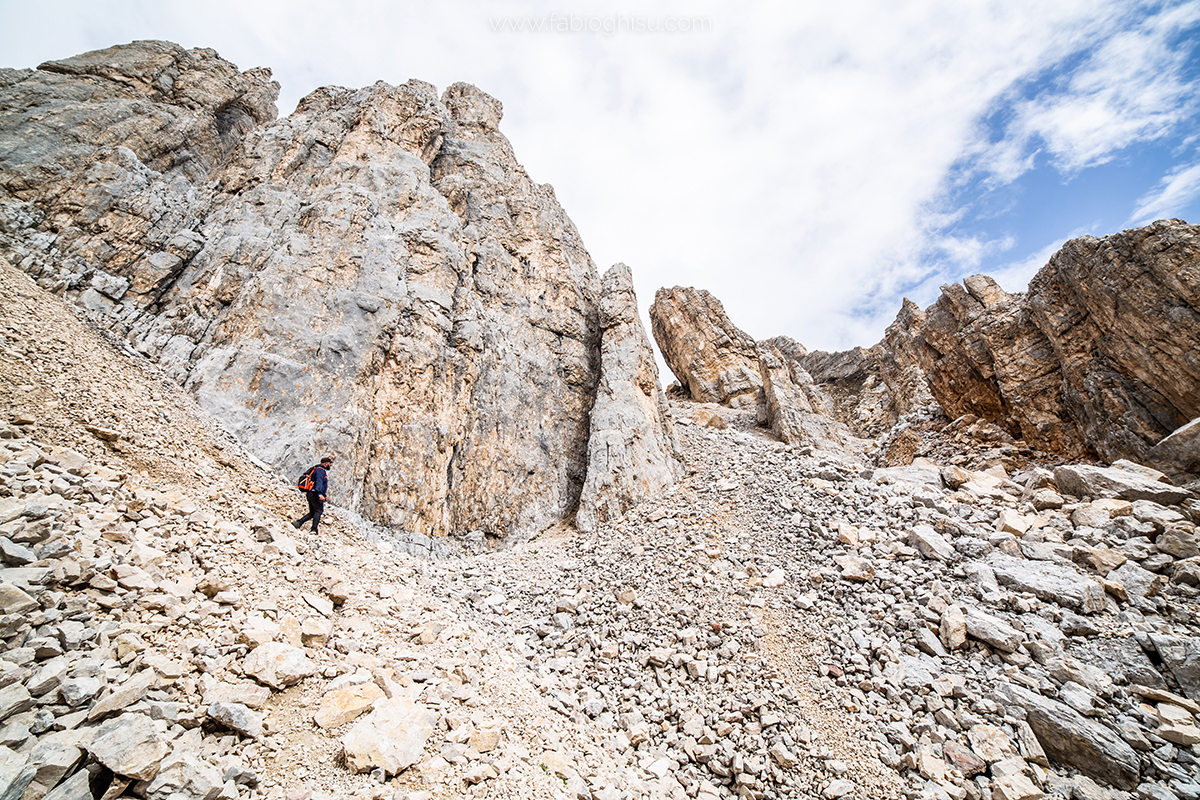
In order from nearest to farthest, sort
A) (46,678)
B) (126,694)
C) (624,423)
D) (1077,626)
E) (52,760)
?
(52,760) < (46,678) < (126,694) < (1077,626) < (624,423)

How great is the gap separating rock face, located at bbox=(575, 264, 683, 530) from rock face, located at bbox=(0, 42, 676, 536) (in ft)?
6.80

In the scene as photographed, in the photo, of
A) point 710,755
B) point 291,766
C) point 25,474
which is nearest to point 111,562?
point 25,474

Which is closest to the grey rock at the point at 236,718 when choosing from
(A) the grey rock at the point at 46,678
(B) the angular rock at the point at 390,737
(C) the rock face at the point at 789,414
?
(B) the angular rock at the point at 390,737

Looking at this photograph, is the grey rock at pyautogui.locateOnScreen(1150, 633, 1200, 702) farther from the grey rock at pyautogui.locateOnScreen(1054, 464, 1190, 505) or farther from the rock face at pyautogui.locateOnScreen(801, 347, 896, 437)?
the rock face at pyautogui.locateOnScreen(801, 347, 896, 437)

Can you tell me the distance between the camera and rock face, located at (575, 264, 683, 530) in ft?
54.9

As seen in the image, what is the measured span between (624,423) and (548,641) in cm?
1014

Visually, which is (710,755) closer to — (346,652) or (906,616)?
(906,616)

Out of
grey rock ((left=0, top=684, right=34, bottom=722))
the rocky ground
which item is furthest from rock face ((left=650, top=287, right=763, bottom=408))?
grey rock ((left=0, top=684, right=34, bottom=722))

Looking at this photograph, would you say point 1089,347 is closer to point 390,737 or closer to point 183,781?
point 390,737

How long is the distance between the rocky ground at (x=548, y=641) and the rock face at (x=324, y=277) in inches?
106

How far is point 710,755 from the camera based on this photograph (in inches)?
275

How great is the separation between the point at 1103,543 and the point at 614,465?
13358 millimetres

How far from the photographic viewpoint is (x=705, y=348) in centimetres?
3353

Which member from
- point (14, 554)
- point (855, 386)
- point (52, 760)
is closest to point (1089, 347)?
point (52, 760)
